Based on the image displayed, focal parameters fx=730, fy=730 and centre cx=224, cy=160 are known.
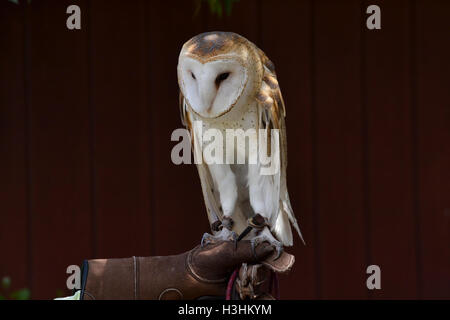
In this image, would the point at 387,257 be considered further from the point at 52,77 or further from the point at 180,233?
the point at 52,77

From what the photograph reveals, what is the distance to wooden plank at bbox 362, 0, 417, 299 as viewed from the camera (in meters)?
3.13

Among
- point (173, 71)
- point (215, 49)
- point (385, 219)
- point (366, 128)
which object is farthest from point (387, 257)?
point (215, 49)

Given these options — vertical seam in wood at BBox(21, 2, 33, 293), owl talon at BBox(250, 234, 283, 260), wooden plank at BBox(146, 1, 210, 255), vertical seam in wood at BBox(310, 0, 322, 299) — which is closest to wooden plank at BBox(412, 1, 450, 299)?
vertical seam in wood at BBox(310, 0, 322, 299)

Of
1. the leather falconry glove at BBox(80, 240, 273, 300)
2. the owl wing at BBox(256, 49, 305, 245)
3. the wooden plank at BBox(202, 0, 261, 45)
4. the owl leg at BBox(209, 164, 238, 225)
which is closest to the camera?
the leather falconry glove at BBox(80, 240, 273, 300)

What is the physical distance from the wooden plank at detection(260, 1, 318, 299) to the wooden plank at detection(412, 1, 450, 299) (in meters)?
0.47

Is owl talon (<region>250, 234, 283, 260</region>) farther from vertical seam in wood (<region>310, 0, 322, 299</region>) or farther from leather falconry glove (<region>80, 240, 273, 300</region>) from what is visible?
vertical seam in wood (<region>310, 0, 322, 299</region>)

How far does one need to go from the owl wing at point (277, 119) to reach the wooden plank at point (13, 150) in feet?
4.17

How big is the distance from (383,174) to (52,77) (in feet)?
4.85

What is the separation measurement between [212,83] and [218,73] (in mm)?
34

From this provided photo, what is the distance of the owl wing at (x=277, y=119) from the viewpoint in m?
2.22

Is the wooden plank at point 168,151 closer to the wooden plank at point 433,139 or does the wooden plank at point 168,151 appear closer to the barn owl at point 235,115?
the barn owl at point 235,115

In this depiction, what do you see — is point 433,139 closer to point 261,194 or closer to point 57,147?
point 261,194

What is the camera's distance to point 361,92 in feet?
10.3

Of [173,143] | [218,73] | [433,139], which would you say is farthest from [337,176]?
[218,73]
